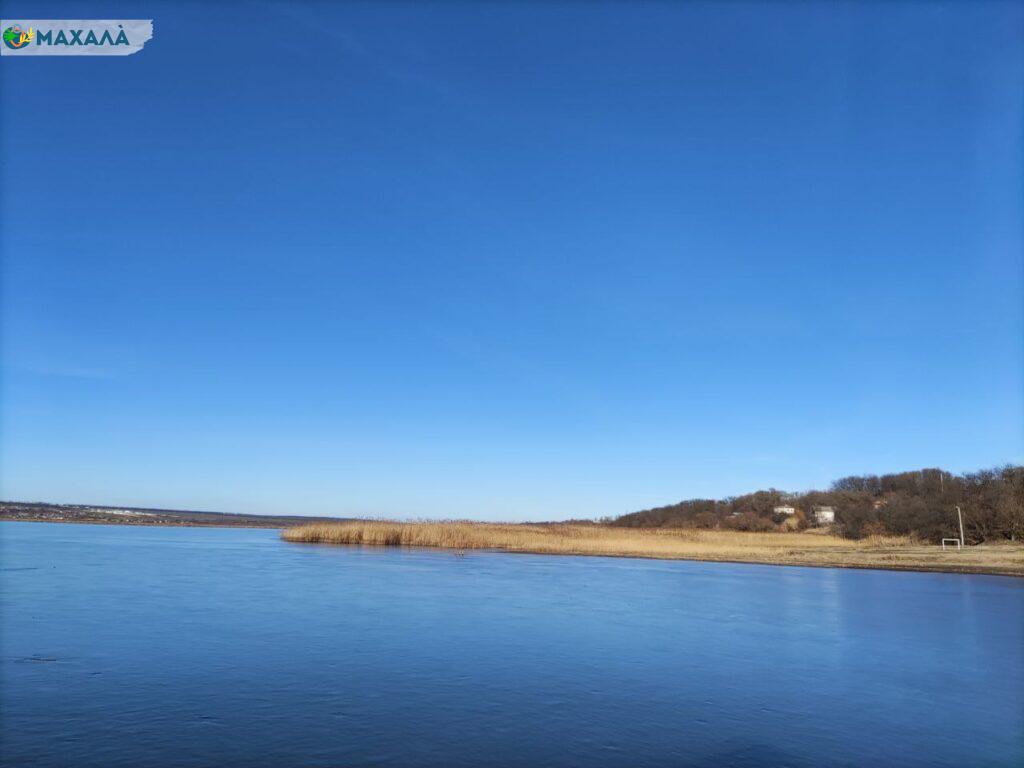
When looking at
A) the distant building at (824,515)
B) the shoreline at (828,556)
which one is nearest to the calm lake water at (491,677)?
the shoreline at (828,556)

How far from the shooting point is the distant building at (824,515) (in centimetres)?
7175

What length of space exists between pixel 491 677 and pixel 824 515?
73277 mm

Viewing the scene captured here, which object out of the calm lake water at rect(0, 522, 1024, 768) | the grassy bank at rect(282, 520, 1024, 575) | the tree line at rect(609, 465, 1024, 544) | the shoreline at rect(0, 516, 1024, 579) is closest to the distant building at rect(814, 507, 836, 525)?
the tree line at rect(609, 465, 1024, 544)

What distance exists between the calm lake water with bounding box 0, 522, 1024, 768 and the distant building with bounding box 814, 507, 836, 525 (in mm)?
56827

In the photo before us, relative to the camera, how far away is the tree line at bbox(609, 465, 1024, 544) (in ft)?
129

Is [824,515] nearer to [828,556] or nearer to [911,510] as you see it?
[911,510]

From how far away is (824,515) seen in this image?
73.6 m

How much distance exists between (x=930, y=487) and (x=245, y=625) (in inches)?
2181

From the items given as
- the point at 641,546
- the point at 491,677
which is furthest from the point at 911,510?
the point at 491,677

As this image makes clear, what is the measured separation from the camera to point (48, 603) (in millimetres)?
14289

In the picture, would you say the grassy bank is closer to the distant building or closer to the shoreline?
the shoreline

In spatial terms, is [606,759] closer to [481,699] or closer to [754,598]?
[481,699]

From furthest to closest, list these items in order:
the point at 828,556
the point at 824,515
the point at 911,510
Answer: the point at 824,515
the point at 911,510
the point at 828,556

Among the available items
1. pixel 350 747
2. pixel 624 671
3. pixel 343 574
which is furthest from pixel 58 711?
pixel 343 574
